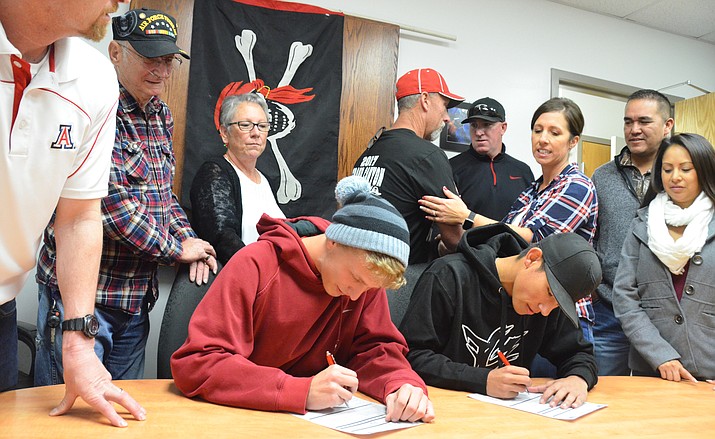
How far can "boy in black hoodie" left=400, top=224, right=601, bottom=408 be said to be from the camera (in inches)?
62.4

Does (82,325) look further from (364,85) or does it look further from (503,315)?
(364,85)

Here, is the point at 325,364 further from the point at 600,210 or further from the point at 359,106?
the point at 359,106

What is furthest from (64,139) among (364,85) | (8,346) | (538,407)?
(364,85)

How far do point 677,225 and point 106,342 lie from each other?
1985mm

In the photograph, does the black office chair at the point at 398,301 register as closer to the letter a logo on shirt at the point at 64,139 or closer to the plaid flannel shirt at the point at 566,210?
the plaid flannel shirt at the point at 566,210

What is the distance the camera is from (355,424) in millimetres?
1186

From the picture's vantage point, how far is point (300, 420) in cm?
118

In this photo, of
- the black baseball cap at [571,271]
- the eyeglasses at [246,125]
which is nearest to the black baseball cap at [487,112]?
the eyeglasses at [246,125]

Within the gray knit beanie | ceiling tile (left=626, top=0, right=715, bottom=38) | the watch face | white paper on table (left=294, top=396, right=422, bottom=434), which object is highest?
ceiling tile (left=626, top=0, right=715, bottom=38)

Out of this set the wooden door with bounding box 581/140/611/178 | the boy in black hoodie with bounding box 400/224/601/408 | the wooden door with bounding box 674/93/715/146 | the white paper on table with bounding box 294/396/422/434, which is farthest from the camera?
the wooden door with bounding box 581/140/611/178

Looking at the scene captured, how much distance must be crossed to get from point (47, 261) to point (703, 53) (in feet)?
16.0

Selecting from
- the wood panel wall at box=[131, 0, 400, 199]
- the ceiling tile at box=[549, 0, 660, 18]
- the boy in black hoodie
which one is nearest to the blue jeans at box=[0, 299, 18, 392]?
the boy in black hoodie

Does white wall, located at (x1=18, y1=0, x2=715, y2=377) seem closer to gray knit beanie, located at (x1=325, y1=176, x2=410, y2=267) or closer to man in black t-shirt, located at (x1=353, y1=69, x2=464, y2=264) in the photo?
man in black t-shirt, located at (x1=353, y1=69, x2=464, y2=264)

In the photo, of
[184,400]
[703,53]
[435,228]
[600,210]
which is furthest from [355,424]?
[703,53]
